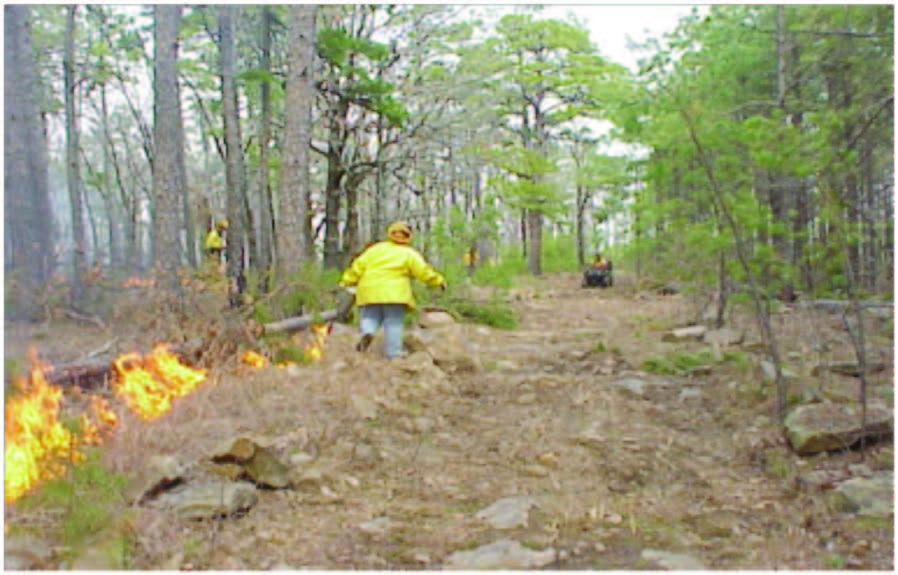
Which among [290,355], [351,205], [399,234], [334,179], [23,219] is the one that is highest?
[334,179]

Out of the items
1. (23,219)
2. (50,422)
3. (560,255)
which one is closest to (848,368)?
(50,422)

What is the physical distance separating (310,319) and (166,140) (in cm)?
467

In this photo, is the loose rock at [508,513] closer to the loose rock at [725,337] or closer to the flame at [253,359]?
the flame at [253,359]

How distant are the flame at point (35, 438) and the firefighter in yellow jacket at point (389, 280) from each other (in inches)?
154

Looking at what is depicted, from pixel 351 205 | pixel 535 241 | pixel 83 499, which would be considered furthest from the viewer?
pixel 535 241

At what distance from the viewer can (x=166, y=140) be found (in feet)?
39.2

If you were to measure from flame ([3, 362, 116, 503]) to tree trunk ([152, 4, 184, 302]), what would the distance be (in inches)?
290


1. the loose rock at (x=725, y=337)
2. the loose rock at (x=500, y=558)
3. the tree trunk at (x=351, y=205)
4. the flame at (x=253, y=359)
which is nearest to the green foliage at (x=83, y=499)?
the loose rock at (x=500, y=558)

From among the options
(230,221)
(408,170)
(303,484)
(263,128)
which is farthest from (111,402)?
(408,170)

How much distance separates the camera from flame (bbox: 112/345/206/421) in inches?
222

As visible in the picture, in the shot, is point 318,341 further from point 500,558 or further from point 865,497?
point 865,497

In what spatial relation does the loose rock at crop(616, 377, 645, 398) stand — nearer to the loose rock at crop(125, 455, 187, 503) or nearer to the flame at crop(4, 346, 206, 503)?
the flame at crop(4, 346, 206, 503)

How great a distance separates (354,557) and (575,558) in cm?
102

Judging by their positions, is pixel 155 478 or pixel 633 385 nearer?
pixel 155 478
